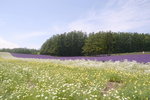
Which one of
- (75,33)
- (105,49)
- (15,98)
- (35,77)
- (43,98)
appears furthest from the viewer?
(75,33)

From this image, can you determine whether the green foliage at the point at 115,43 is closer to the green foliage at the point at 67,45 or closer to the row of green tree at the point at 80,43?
the row of green tree at the point at 80,43

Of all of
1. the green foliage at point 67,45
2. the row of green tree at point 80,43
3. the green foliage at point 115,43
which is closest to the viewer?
the green foliage at point 115,43

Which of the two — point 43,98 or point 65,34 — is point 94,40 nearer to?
point 65,34

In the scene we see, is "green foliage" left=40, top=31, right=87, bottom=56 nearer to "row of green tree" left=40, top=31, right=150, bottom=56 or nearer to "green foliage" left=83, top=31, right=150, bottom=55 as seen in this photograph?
"row of green tree" left=40, top=31, right=150, bottom=56

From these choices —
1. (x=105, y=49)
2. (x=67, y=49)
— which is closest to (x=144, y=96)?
(x=105, y=49)

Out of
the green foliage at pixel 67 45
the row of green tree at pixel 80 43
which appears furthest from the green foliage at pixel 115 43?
the green foliage at pixel 67 45

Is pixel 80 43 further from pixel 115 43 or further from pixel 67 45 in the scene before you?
pixel 115 43

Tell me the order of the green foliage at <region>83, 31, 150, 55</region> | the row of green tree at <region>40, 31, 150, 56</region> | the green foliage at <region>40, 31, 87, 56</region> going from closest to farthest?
the green foliage at <region>83, 31, 150, 55</region>, the row of green tree at <region>40, 31, 150, 56</region>, the green foliage at <region>40, 31, 87, 56</region>

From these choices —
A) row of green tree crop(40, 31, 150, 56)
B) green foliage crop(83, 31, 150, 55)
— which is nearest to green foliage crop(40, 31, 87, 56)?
row of green tree crop(40, 31, 150, 56)

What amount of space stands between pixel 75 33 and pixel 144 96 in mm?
58170

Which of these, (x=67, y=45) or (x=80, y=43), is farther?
(x=80, y=43)

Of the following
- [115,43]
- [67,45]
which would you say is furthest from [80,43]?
[115,43]

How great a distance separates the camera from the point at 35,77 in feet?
28.8

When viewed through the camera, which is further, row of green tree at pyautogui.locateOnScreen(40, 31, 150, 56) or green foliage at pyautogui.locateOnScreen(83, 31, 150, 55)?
row of green tree at pyautogui.locateOnScreen(40, 31, 150, 56)
